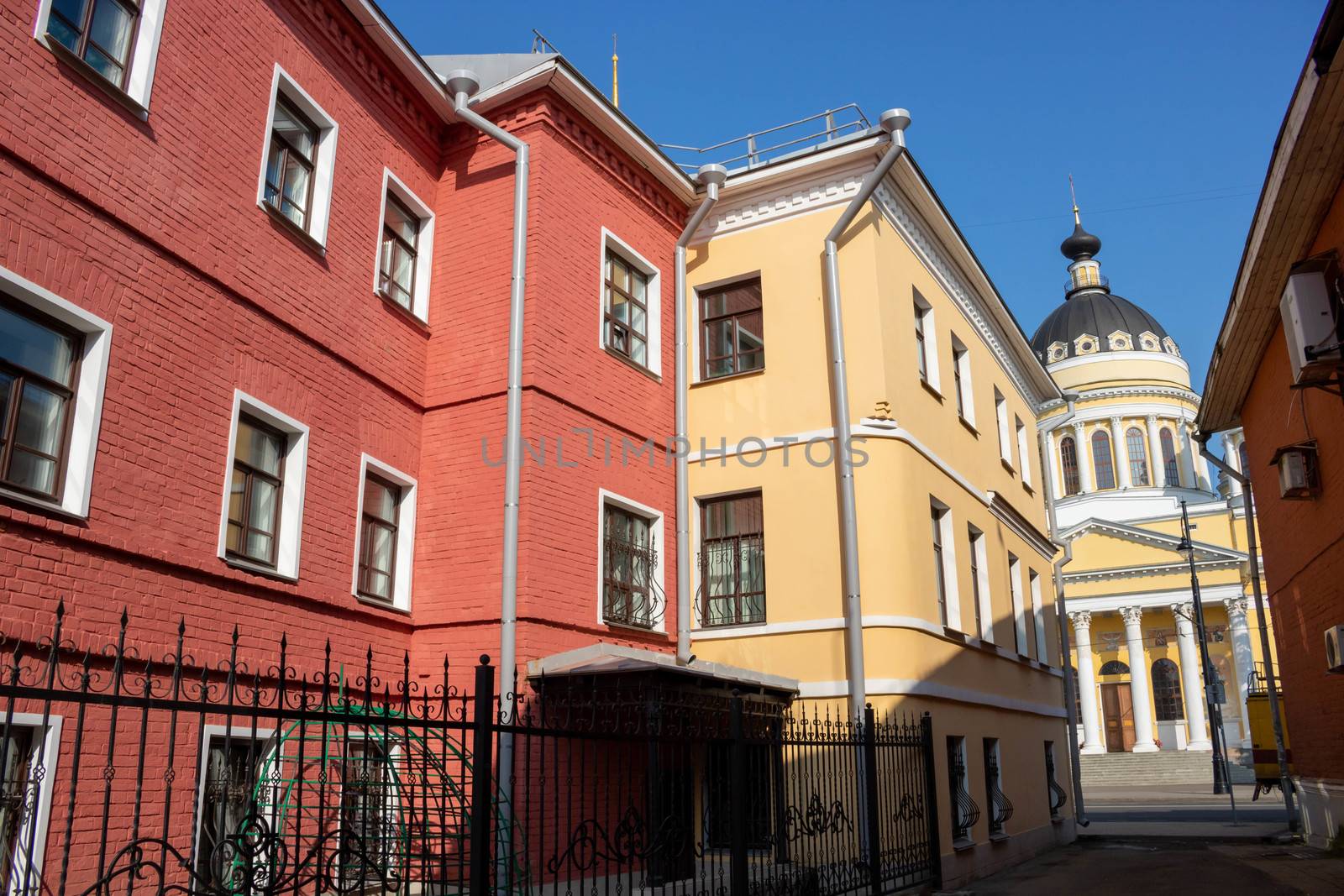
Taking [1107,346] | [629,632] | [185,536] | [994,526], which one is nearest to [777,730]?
[629,632]

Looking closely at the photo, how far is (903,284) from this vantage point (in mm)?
13914

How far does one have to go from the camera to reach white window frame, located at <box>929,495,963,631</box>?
13.7 metres

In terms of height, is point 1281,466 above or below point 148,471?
above

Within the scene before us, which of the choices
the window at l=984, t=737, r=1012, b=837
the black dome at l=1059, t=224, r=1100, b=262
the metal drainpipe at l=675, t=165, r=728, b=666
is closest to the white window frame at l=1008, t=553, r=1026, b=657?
the window at l=984, t=737, r=1012, b=837

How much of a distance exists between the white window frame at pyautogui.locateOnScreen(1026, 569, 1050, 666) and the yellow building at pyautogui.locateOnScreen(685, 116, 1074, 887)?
8.94 feet

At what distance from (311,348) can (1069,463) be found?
5486cm

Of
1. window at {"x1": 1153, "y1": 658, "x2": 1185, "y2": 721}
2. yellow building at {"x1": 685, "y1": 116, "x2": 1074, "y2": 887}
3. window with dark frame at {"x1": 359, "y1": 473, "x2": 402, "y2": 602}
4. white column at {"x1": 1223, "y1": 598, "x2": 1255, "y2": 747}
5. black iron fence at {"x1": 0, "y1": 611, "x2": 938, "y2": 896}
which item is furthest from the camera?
window at {"x1": 1153, "y1": 658, "x2": 1185, "y2": 721}

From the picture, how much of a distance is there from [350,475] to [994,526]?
10.1 metres

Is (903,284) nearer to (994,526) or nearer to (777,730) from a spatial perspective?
(994,526)

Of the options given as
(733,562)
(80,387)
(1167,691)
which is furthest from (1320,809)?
(1167,691)

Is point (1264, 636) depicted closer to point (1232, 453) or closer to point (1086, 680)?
point (1086, 680)

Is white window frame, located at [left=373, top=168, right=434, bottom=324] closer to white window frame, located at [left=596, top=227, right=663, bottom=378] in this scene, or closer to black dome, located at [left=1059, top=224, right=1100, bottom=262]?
white window frame, located at [left=596, top=227, right=663, bottom=378]

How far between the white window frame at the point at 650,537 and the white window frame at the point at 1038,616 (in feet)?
27.4

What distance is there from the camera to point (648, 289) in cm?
1346
